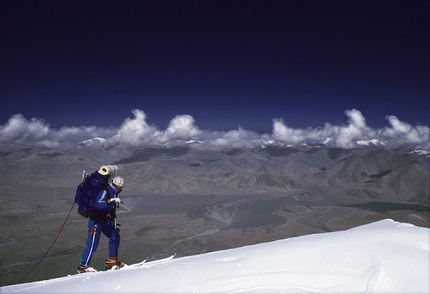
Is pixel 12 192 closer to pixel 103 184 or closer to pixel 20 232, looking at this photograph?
pixel 20 232

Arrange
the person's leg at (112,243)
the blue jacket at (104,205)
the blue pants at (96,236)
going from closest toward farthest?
the blue jacket at (104,205) < the blue pants at (96,236) < the person's leg at (112,243)

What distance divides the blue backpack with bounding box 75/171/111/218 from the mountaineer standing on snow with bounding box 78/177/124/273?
5.4 inches

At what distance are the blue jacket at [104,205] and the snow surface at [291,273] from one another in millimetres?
2710

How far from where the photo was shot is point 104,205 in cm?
830

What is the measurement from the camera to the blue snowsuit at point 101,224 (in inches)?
328

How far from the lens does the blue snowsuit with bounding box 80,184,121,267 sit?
833 cm

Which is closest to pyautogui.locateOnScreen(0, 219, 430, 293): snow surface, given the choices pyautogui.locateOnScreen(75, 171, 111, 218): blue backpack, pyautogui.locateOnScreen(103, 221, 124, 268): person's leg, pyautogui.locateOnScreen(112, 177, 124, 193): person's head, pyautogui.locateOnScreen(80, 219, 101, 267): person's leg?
pyautogui.locateOnScreen(80, 219, 101, 267): person's leg

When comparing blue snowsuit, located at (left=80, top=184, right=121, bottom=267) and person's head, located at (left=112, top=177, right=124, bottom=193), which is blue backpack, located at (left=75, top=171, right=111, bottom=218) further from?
person's head, located at (left=112, top=177, right=124, bottom=193)

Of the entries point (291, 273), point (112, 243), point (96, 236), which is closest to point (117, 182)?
point (96, 236)

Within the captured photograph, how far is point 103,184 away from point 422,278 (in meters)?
7.84

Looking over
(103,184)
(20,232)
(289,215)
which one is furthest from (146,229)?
(103,184)

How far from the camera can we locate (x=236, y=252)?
670 centimetres

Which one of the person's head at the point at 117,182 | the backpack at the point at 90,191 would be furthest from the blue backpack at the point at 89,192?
the person's head at the point at 117,182

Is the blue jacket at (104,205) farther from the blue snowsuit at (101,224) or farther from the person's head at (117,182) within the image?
the person's head at (117,182)
